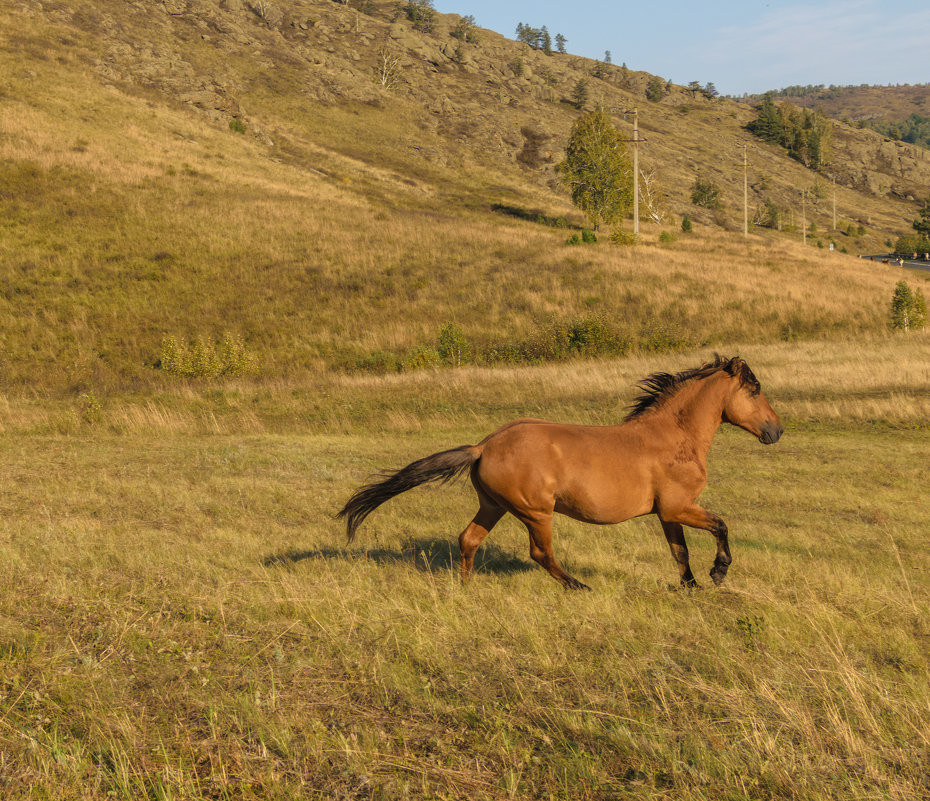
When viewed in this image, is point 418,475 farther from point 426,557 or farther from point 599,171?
point 599,171

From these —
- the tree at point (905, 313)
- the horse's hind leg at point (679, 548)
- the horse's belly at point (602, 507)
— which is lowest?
the horse's hind leg at point (679, 548)

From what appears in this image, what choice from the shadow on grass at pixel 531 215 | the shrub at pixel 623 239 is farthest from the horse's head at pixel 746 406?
the shadow on grass at pixel 531 215

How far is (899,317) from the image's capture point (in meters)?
31.2

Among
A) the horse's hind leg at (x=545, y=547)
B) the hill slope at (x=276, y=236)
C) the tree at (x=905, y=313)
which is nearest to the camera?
the horse's hind leg at (x=545, y=547)

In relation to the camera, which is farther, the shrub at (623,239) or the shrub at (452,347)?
the shrub at (623,239)

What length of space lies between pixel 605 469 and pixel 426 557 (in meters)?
2.65

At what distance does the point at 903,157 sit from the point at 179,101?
183m

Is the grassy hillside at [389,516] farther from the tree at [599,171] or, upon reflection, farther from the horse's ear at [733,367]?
the tree at [599,171]

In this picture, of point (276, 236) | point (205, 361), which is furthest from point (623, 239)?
point (205, 361)

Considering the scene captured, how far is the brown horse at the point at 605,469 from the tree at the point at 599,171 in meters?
61.2

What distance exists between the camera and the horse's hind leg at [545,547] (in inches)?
264

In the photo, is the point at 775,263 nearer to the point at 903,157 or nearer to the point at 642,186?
the point at 642,186

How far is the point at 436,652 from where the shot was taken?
519cm

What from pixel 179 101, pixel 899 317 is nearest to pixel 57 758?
pixel 899 317
